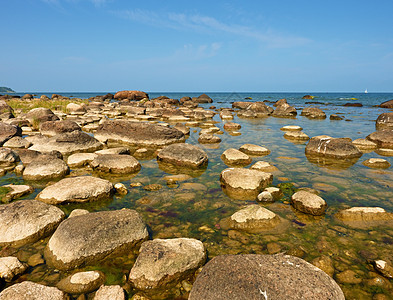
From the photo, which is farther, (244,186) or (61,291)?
(244,186)

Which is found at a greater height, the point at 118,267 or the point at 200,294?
the point at 200,294

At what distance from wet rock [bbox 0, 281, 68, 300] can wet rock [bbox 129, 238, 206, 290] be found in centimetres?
82

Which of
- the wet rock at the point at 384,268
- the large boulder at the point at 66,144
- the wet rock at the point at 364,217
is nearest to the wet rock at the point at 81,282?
the wet rock at the point at 384,268

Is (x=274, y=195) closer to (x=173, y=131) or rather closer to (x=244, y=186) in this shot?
(x=244, y=186)

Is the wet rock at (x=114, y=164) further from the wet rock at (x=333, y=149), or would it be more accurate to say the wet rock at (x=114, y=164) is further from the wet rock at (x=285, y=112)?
the wet rock at (x=285, y=112)

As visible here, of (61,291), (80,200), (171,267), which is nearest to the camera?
(61,291)

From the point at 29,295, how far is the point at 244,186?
14.5ft

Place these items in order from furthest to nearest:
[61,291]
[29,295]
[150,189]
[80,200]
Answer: [150,189]
[80,200]
[61,291]
[29,295]

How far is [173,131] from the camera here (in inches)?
440

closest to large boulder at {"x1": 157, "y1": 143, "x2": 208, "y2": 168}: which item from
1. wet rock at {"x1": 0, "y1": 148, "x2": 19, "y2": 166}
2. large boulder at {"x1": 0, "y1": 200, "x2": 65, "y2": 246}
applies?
large boulder at {"x1": 0, "y1": 200, "x2": 65, "y2": 246}

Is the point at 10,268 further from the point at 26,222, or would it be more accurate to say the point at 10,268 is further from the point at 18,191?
the point at 18,191

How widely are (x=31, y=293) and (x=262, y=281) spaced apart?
8.26 ft

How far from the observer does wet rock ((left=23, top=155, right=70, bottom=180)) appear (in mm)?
6418

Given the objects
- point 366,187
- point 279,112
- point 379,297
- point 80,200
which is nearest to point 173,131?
point 80,200
